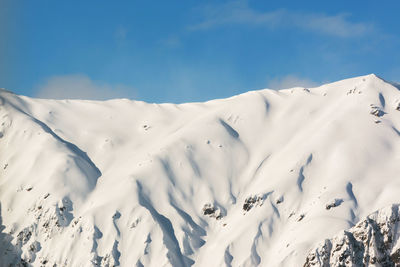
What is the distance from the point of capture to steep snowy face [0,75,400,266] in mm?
153500

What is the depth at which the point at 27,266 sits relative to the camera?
158125mm

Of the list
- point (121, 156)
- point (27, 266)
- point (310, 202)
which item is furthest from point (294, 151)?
point (27, 266)

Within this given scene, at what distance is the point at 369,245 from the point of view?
434 feet

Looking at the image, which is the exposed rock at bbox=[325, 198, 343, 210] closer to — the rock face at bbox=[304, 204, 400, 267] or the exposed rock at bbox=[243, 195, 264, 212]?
the exposed rock at bbox=[243, 195, 264, 212]

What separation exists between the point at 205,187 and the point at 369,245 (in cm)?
5406

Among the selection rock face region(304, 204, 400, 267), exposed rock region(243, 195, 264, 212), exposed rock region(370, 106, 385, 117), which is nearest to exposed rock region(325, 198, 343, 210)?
exposed rock region(243, 195, 264, 212)

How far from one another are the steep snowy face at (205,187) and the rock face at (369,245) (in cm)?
213

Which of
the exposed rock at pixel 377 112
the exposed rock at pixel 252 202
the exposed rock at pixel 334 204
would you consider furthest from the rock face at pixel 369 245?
the exposed rock at pixel 377 112

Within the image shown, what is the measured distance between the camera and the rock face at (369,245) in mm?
131875

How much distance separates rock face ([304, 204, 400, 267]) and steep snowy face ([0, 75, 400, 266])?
213 centimetres

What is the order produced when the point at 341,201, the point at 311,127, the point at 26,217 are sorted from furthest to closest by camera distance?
1. the point at 311,127
2. the point at 26,217
3. the point at 341,201

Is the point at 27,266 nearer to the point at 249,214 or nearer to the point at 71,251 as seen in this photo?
the point at 71,251

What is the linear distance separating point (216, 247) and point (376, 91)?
2988 inches

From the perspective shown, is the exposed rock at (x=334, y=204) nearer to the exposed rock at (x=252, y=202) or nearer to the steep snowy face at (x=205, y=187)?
the steep snowy face at (x=205, y=187)
